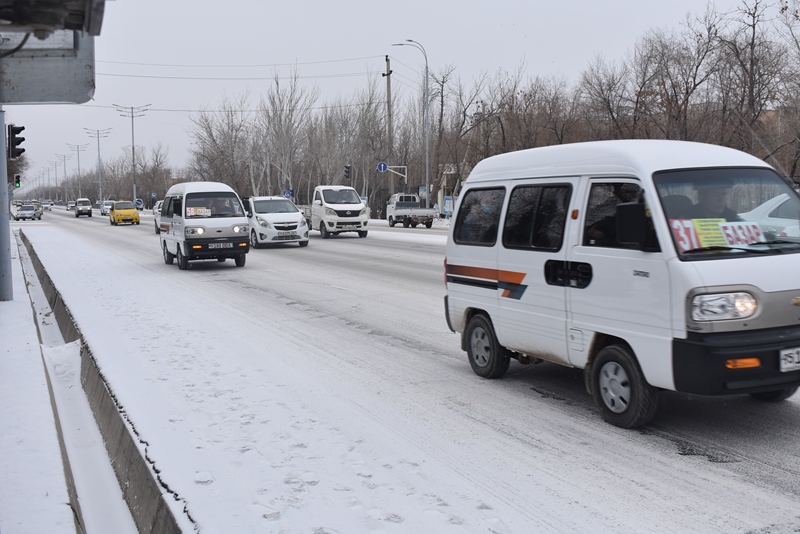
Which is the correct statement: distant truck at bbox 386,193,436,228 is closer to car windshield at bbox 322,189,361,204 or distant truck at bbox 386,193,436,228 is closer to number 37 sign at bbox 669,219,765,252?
car windshield at bbox 322,189,361,204

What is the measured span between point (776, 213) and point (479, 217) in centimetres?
265

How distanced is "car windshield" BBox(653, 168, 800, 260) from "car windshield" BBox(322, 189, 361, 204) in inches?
1060

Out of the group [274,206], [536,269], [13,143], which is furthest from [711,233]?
[274,206]

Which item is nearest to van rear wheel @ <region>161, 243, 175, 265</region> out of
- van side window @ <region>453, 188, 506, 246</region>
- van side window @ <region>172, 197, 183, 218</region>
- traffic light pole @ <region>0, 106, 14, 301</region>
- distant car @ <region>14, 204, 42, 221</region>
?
van side window @ <region>172, 197, 183, 218</region>

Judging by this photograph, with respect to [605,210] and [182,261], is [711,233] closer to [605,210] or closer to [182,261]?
[605,210]

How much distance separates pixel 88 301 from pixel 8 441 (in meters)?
8.24

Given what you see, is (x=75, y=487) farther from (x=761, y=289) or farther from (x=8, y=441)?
(x=761, y=289)

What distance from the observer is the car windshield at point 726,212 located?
17.5 ft

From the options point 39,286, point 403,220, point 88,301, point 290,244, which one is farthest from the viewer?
point 403,220

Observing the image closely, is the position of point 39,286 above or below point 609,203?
below

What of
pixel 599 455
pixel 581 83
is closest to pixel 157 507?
pixel 599 455

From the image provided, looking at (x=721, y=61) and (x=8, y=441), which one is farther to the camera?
(x=721, y=61)

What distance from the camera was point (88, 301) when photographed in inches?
536

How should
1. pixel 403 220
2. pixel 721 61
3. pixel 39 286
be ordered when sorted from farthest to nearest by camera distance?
pixel 403 220, pixel 721 61, pixel 39 286
